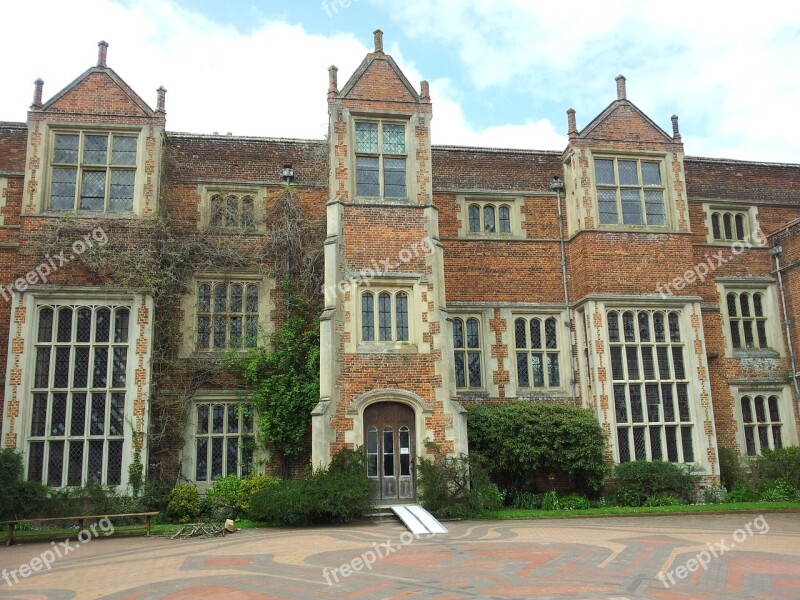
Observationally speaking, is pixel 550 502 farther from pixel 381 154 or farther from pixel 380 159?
pixel 381 154

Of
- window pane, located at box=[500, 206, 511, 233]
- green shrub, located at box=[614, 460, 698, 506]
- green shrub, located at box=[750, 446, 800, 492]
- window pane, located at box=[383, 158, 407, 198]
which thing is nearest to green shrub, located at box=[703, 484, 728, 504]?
green shrub, located at box=[614, 460, 698, 506]

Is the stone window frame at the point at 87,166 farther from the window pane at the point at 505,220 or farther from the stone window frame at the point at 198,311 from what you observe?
the window pane at the point at 505,220

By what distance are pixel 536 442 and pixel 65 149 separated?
13.2 m

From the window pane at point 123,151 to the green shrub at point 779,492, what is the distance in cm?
1732

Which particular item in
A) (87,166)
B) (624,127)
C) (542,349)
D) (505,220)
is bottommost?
(542,349)

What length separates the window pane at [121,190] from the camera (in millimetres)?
17078

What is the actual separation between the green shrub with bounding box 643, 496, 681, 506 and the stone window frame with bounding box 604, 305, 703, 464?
3.77 feet

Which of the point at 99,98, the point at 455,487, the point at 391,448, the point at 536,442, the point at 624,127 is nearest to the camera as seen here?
the point at 455,487

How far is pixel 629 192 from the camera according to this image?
1902 cm

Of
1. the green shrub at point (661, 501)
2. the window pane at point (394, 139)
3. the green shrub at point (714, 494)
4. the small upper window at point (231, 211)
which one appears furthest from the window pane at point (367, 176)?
the green shrub at point (714, 494)

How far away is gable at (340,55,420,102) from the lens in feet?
58.4

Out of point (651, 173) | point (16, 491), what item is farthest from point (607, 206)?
point (16, 491)

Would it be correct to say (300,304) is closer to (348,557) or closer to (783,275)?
(348,557)

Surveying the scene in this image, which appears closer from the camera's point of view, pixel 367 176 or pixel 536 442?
pixel 536 442
